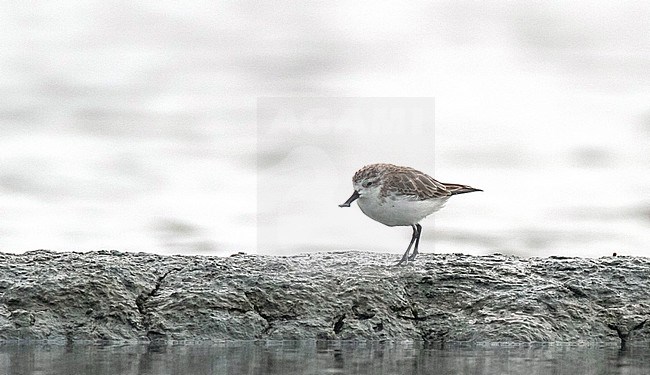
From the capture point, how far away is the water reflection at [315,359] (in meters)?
5.59

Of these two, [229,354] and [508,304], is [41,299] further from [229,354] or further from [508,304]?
[508,304]

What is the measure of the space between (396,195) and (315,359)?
2.51m

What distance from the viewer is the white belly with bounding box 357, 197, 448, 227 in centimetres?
827

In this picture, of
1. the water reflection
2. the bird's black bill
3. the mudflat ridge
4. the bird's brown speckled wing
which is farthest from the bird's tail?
the water reflection

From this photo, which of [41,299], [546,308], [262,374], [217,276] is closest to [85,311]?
[41,299]

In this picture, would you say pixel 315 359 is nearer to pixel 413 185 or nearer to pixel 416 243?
pixel 416 243

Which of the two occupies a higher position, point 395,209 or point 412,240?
point 395,209

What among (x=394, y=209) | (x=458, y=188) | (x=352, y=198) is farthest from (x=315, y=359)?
(x=458, y=188)

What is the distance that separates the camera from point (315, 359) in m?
5.99

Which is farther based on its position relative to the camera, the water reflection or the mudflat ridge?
the mudflat ridge

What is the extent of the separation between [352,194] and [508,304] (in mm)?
1863

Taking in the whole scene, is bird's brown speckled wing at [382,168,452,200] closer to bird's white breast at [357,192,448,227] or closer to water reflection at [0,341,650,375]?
bird's white breast at [357,192,448,227]

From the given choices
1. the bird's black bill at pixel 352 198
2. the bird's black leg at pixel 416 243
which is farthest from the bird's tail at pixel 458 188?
the bird's black bill at pixel 352 198

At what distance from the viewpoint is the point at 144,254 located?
309 inches
